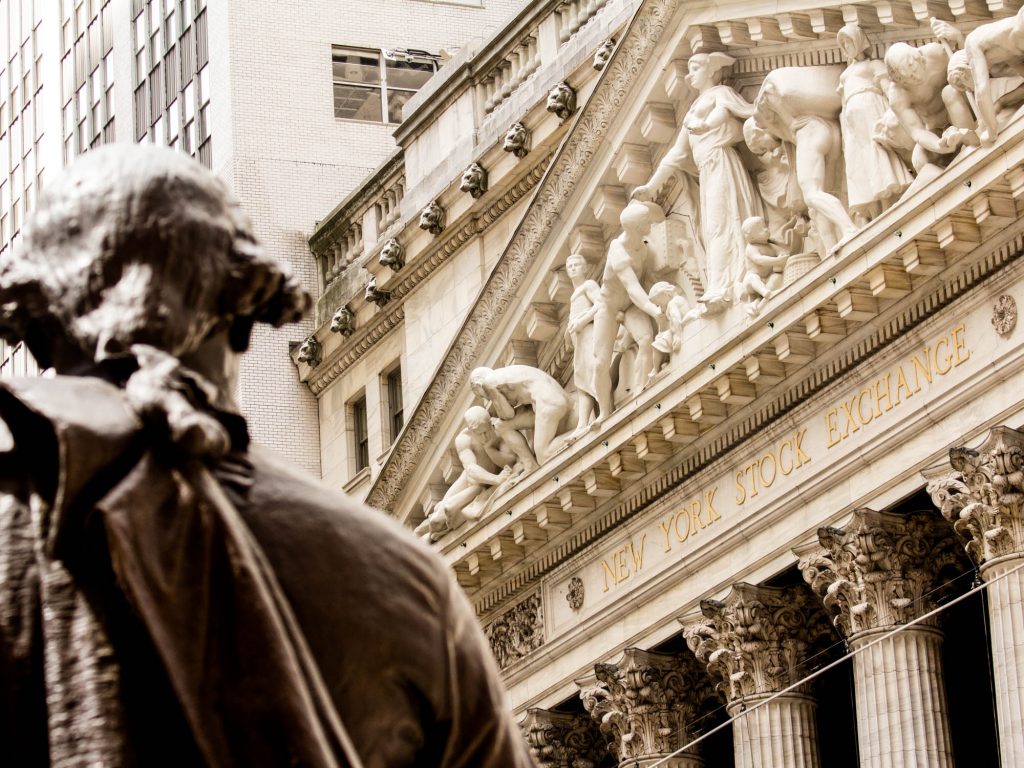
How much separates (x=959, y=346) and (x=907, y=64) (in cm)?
280

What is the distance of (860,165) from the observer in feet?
91.7

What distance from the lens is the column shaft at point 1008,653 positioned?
2462 cm

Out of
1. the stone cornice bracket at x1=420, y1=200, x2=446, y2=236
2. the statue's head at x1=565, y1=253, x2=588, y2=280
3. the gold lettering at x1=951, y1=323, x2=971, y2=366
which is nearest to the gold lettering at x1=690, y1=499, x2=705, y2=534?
the statue's head at x1=565, y1=253, x2=588, y2=280

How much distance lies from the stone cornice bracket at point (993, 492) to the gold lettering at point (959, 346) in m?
0.89

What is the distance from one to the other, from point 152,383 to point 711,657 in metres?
26.7

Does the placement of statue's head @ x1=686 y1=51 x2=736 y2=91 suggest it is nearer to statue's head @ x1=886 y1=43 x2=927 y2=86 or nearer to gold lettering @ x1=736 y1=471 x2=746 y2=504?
statue's head @ x1=886 y1=43 x2=927 y2=86

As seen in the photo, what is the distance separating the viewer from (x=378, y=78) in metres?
47.0

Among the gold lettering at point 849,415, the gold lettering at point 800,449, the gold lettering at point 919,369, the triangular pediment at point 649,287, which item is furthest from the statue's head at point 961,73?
the gold lettering at point 800,449

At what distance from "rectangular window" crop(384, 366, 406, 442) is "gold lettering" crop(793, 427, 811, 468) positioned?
10.9 meters

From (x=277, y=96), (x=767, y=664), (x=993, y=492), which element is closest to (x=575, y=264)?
(x=767, y=664)

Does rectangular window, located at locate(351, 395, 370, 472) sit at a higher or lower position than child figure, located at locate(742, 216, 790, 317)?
higher

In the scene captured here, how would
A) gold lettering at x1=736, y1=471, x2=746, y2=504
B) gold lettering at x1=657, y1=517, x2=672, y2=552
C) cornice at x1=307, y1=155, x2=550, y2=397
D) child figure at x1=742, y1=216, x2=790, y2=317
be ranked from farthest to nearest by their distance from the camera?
cornice at x1=307, y1=155, x2=550, y2=397
gold lettering at x1=657, y1=517, x2=672, y2=552
gold lettering at x1=736, y1=471, x2=746, y2=504
child figure at x1=742, y1=216, x2=790, y2=317

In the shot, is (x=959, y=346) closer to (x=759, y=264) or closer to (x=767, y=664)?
(x=759, y=264)

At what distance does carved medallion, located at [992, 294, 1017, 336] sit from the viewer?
2534 centimetres
